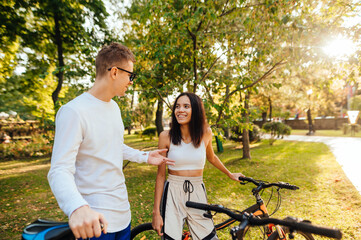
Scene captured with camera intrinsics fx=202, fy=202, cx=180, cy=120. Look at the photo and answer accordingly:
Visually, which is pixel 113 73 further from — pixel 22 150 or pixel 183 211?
pixel 22 150

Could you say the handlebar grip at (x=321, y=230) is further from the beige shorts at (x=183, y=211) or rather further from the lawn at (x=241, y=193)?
the lawn at (x=241, y=193)

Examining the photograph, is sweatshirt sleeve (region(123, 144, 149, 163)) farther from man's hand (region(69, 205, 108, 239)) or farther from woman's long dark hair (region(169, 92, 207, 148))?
man's hand (region(69, 205, 108, 239))

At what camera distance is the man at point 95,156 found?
3.22ft

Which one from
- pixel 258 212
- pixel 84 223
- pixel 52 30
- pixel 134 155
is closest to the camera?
pixel 84 223

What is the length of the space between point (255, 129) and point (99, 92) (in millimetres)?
15296

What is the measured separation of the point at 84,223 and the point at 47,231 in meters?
0.19

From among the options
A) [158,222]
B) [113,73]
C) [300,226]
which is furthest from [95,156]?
[300,226]

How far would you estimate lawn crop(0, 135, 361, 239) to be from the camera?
4660 mm

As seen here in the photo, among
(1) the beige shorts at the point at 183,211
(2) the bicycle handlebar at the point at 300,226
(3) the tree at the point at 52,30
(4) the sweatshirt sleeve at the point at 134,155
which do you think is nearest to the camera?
(2) the bicycle handlebar at the point at 300,226

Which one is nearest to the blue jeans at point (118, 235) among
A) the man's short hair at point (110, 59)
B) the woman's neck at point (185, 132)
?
the woman's neck at point (185, 132)

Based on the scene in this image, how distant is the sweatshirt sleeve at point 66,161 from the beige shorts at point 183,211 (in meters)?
1.23

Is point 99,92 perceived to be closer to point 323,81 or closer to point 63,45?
point 323,81

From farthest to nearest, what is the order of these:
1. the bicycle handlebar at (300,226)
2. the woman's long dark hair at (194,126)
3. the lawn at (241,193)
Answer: the lawn at (241,193) → the woman's long dark hair at (194,126) → the bicycle handlebar at (300,226)

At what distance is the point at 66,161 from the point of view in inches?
43.3
